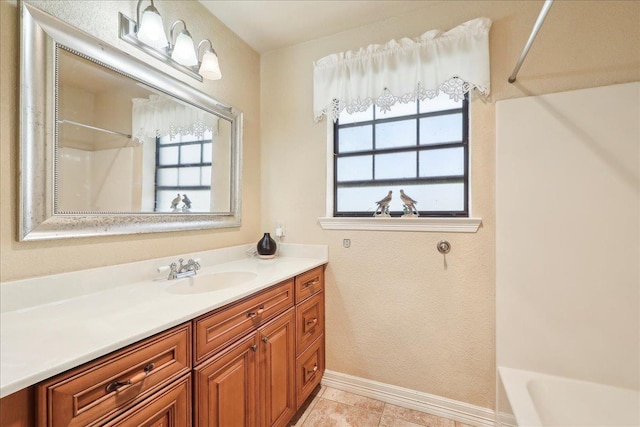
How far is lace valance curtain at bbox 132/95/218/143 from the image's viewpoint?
137cm

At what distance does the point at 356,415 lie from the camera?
1.69 metres

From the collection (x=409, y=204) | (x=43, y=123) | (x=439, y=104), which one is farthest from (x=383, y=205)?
(x=43, y=123)

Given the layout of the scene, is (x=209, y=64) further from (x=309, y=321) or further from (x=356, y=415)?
(x=356, y=415)

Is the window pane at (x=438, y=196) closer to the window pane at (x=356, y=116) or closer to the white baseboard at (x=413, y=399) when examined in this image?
the window pane at (x=356, y=116)

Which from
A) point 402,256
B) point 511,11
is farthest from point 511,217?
point 511,11

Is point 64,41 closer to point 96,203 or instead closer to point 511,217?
point 96,203

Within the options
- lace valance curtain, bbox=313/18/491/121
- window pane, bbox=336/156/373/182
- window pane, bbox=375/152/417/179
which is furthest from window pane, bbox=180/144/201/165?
window pane, bbox=375/152/417/179

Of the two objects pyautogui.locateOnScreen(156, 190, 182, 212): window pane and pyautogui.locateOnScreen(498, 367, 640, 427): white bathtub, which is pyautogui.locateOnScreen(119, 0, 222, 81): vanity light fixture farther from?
pyautogui.locateOnScreen(498, 367, 640, 427): white bathtub

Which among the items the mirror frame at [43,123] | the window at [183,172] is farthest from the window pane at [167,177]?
the mirror frame at [43,123]

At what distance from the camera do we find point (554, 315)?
1.50 m

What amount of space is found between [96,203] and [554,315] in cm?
239

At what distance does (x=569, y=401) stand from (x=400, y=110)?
1.89 m

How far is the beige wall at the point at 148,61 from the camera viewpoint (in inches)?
38.2

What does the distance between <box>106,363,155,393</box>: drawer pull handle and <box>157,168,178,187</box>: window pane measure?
970 mm
